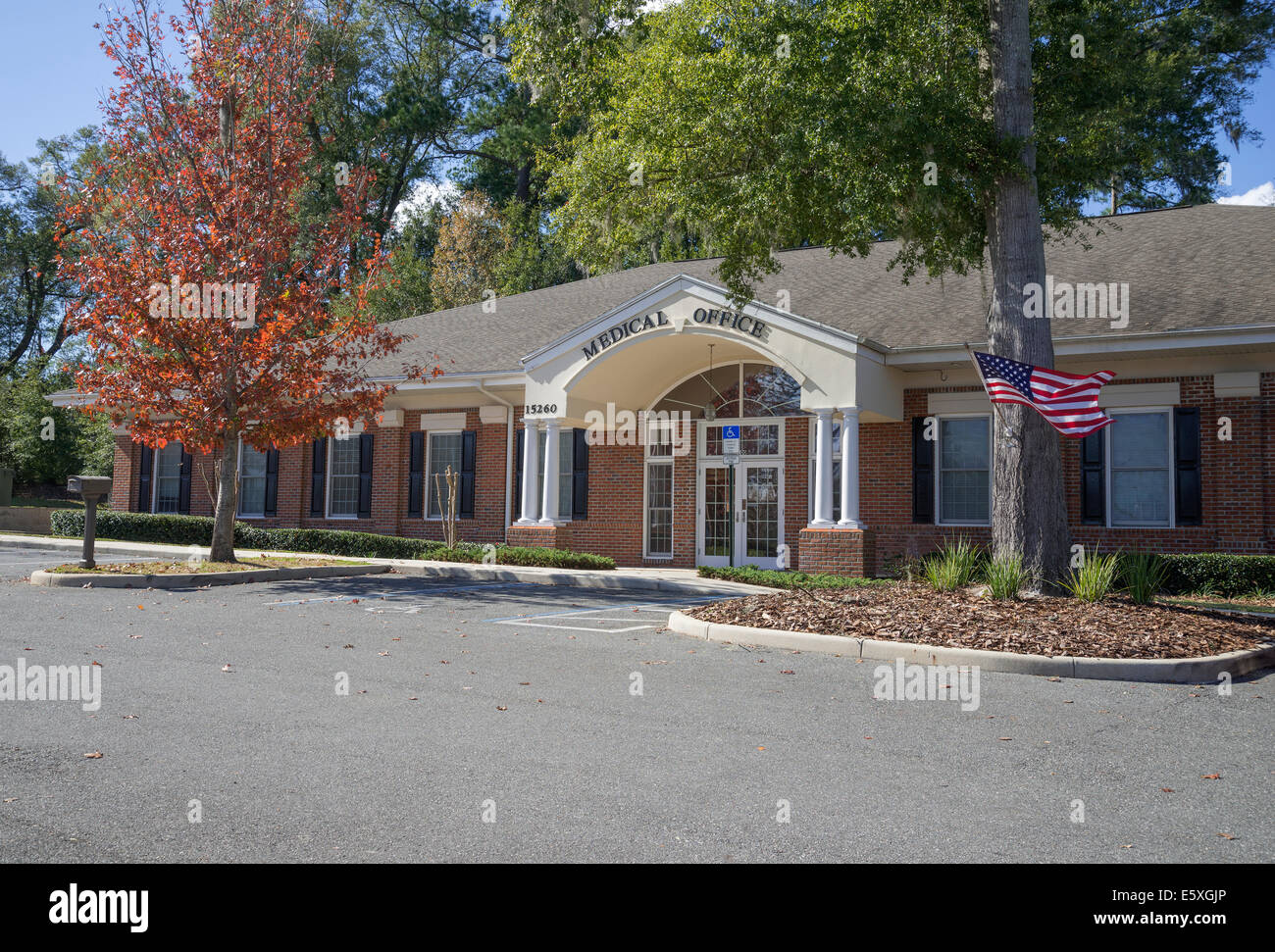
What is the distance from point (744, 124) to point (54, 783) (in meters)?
Answer: 10.7

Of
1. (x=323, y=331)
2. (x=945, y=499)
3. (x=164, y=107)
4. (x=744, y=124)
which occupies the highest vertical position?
(x=164, y=107)

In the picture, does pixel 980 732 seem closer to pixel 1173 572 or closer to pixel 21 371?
pixel 1173 572

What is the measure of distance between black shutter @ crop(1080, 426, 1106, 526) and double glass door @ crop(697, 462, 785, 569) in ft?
17.9

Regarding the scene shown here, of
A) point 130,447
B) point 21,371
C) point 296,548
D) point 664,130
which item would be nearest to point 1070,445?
point 664,130

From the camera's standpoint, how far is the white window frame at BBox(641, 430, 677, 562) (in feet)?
68.2

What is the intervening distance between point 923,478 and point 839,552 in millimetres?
2535

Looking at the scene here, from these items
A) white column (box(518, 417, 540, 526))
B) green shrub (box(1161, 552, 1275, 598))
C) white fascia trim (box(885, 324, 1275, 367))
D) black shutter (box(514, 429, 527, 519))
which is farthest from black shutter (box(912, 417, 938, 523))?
black shutter (box(514, 429, 527, 519))

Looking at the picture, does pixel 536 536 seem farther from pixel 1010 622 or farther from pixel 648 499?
pixel 1010 622

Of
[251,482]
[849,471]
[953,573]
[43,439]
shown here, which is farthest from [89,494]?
[43,439]

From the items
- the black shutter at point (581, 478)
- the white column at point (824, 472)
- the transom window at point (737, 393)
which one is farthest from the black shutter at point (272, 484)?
the white column at point (824, 472)

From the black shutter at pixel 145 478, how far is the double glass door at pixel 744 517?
1593cm

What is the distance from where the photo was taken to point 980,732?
636 centimetres

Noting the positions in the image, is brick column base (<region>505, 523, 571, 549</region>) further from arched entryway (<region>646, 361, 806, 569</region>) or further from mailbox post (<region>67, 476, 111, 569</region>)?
mailbox post (<region>67, 476, 111, 569</region>)

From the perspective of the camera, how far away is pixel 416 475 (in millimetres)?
23234
